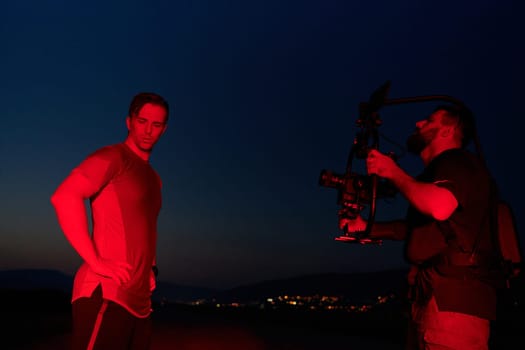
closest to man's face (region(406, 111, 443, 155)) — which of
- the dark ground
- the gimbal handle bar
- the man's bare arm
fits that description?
the gimbal handle bar

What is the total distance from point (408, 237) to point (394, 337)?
45.9 ft

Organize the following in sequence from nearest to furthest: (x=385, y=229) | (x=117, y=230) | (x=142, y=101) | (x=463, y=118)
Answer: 1. (x=117, y=230)
2. (x=142, y=101)
3. (x=463, y=118)
4. (x=385, y=229)

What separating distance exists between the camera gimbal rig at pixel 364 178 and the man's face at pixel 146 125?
4.47 feet

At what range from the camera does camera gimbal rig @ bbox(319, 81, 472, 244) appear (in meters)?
3.58

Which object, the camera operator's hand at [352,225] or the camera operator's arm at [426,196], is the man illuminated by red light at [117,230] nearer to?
the camera operator's hand at [352,225]

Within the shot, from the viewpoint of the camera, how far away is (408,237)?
12.0ft

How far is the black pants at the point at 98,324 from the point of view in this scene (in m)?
2.87

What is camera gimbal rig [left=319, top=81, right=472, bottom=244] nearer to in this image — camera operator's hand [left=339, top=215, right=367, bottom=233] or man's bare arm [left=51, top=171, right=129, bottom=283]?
camera operator's hand [left=339, top=215, right=367, bottom=233]

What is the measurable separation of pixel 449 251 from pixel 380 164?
2.50 ft

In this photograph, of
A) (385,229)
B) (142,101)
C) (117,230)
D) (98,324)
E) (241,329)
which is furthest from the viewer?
(241,329)

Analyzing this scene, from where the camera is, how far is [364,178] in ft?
12.2

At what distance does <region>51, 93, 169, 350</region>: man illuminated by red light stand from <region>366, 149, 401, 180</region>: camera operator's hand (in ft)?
4.94

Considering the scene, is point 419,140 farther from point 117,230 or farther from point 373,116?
point 117,230

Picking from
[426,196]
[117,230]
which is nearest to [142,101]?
[117,230]
